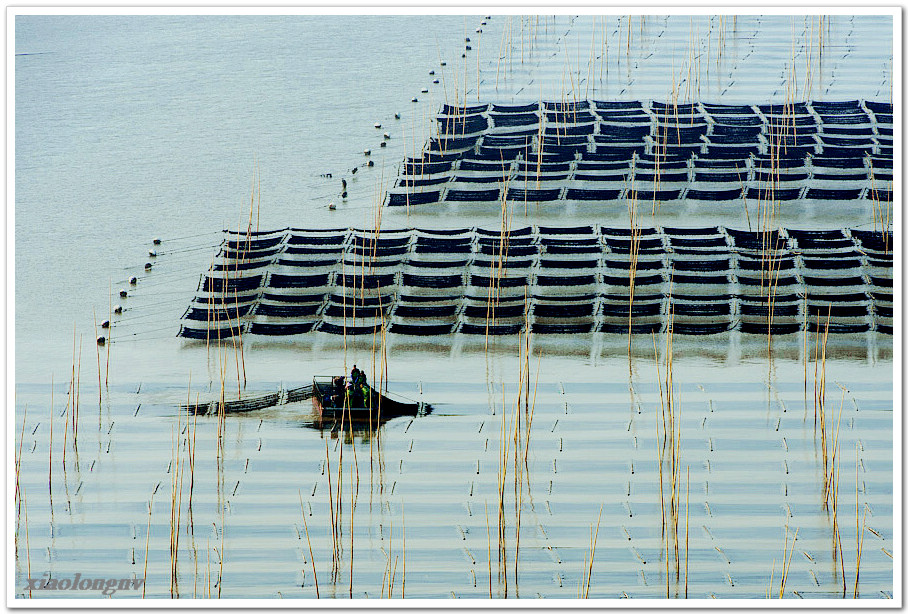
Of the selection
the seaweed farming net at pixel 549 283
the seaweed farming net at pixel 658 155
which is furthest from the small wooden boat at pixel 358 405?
the seaweed farming net at pixel 658 155

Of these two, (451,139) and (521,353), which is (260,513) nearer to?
(521,353)

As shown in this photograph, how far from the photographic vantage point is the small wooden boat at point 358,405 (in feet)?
14.6

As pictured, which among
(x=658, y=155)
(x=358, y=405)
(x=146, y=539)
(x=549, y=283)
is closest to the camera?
(x=146, y=539)

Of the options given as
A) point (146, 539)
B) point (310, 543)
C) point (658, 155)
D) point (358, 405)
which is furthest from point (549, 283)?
point (146, 539)

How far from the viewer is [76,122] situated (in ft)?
16.5

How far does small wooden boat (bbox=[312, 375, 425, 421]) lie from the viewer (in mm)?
4453

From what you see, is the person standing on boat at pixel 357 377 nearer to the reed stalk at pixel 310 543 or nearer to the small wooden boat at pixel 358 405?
the small wooden boat at pixel 358 405

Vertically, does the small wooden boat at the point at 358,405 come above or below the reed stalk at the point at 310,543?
above

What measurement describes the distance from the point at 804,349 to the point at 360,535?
6.58ft

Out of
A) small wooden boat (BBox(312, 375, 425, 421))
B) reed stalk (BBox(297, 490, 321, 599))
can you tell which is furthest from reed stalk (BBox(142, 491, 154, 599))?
small wooden boat (BBox(312, 375, 425, 421))

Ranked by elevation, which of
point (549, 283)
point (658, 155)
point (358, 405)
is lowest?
point (358, 405)

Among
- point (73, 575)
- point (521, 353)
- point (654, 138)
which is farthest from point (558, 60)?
point (73, 575)

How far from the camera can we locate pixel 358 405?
14.6 feet

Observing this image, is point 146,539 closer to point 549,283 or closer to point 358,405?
point 358,405
